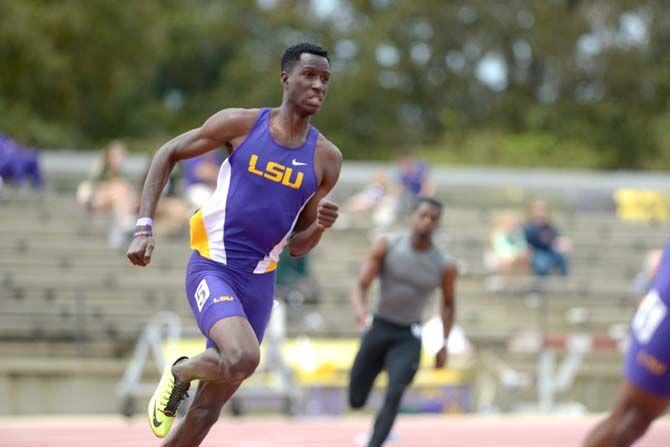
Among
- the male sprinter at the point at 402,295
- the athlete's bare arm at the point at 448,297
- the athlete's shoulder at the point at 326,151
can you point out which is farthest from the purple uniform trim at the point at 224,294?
the athlete's bare arm at the point at 448,297

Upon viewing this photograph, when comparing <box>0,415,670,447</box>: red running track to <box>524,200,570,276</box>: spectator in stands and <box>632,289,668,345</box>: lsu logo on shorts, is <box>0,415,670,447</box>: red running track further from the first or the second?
<box>632,289,668,345</box>: lsu logo on shorts

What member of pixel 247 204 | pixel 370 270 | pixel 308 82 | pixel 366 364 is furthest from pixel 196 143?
pixel 366 364

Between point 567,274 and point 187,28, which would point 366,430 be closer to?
point 567,274

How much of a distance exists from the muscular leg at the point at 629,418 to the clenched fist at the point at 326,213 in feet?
6.49

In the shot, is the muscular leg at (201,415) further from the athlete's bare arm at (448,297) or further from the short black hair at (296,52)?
the athlete's bare arm at (448,297)

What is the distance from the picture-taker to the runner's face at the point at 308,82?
7.41 meters

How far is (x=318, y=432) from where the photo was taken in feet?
43.5

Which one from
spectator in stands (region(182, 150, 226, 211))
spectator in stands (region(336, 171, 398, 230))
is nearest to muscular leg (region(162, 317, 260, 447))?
spectator in stands (region(182, 150, 226, 211))

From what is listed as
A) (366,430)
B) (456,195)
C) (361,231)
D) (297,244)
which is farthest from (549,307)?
(297,244)

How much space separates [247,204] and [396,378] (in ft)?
A: 10.1

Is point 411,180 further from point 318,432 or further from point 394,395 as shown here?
point 394,395

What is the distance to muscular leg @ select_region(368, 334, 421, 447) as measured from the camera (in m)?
9.73

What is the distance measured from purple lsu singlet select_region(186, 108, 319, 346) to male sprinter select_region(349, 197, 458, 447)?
3.02m

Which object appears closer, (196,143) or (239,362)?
(239,362)
